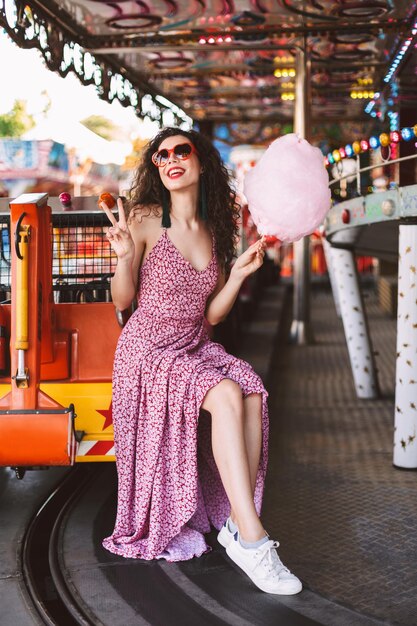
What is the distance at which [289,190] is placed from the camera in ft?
10.4

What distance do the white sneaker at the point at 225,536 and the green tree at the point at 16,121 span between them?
31676 millimetres

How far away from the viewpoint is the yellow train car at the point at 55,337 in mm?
3365

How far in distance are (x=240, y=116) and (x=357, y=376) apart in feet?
40.1

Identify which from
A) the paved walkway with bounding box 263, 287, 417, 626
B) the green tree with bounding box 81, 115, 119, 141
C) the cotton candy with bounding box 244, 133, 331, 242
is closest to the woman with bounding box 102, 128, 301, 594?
the cotton candy with bounding box 244, 133, 331, 242

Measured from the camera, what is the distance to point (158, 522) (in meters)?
3.36

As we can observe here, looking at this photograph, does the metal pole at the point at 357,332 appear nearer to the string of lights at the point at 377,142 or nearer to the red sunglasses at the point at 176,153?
the string of lights at the point at 377,142

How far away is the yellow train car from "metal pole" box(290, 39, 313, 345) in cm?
639

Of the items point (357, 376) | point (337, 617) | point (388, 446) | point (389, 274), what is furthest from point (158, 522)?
point (389, 274)

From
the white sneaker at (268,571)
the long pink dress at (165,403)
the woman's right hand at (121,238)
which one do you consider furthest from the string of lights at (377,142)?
the white sneaker at (268,571)

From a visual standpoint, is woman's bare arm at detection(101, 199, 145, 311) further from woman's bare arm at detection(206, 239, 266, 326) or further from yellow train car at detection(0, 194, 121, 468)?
woman's bare arm at detection(206, 239, 266, 326)

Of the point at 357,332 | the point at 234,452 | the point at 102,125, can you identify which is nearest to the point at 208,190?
A: the point at 234,452

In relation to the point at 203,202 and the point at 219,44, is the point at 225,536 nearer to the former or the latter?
the point at 203,202

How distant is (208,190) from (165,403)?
0.99 meters

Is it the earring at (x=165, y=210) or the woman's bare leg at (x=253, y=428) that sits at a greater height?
the earring at (x=165, y=210)
